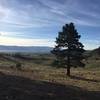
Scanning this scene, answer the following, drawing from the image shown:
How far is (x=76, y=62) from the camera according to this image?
53.3m

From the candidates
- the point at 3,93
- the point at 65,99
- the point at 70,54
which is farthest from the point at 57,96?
the point at 70,54

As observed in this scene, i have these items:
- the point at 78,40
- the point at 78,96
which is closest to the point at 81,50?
the point at 78,40

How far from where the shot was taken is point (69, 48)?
53469mm

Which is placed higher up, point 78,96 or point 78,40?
point 78,40

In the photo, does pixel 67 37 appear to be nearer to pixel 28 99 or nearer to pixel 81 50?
pixel 81 50

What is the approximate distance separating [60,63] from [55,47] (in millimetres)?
3164

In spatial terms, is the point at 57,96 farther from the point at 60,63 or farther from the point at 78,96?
the point at 60,63

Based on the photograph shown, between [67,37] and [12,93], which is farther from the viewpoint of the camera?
[67,37]

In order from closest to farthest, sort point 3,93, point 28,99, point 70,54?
1. point 28,99
2. point 3,93
3. point 70,54

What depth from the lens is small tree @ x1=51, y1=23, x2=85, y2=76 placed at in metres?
53.0

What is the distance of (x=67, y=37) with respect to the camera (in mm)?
53031

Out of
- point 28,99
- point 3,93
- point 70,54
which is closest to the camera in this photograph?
point 28,99

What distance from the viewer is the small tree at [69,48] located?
174 feet

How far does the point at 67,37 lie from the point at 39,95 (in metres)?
33.4
